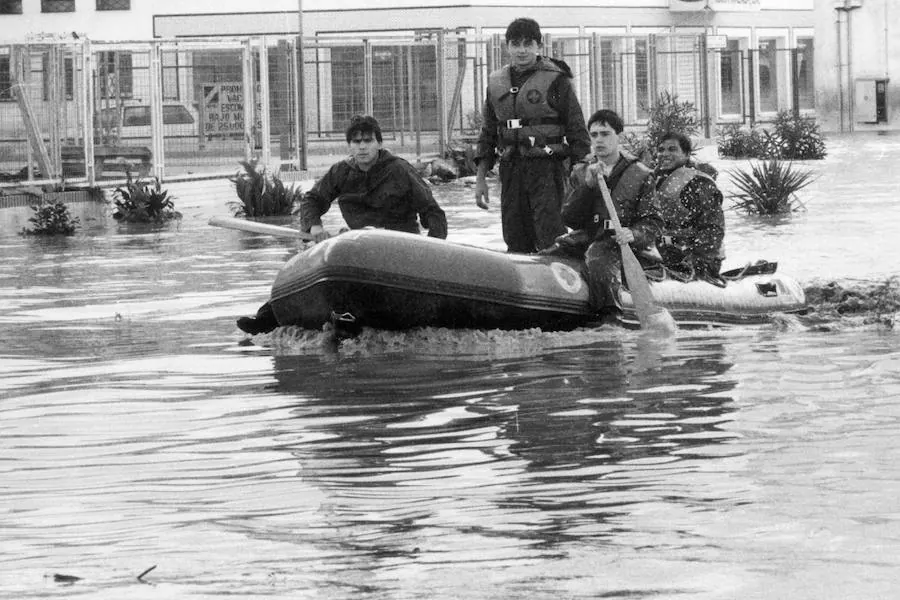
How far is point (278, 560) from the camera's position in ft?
18.2

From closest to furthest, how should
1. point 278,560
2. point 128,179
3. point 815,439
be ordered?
point 278,560 < point 815,439 < point 128,179

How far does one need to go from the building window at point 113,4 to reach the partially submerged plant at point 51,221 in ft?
93.4

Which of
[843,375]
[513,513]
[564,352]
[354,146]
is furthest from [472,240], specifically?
[513,513]

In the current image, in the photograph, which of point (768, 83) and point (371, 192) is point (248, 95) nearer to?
point (371, 192)

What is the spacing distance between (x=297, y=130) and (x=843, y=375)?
16881mm

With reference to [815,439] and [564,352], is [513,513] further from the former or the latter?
[564,352]

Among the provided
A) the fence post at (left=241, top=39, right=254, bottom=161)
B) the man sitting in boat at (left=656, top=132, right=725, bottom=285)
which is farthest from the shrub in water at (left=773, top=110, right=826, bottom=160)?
the man sitting in boat at (left=656, top=132, right=725, bottom=285)

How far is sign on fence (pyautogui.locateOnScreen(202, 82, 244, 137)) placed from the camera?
76.8 feet

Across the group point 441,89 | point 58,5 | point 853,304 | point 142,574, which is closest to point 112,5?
point 58,5

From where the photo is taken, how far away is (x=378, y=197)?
38.5 ft

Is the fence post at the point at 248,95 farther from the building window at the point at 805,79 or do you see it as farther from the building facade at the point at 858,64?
the building window at the point at 805,79

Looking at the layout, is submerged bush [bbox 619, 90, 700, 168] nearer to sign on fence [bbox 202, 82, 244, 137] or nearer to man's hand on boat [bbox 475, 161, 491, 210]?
sign on fence [bbox 202, 82, 244, 137]

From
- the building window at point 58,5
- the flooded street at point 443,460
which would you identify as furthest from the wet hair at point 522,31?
the building window at point 58,5

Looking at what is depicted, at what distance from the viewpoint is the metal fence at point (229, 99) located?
21.4 m
